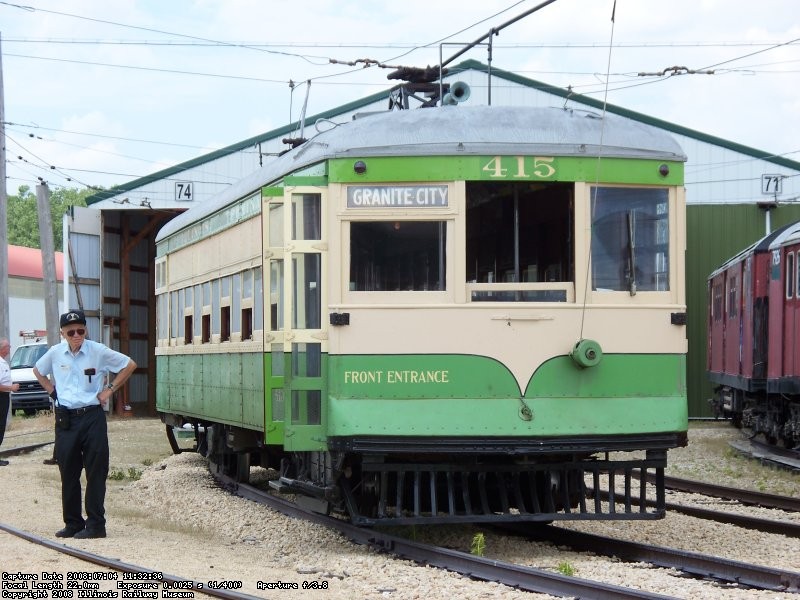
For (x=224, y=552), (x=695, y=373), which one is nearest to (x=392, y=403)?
(x=224, y=552)

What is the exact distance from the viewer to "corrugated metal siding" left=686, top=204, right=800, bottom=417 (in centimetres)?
2884

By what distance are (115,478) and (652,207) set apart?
9171 mm

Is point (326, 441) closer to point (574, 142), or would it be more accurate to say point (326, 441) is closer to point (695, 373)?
point (574, 142)

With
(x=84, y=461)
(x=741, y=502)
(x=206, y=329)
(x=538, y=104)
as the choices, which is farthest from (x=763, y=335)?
(x=84, y=461)

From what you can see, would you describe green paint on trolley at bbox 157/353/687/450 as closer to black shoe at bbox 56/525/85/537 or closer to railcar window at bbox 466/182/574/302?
railcar window at bbox 466/182/574/302

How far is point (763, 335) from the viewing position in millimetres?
19938

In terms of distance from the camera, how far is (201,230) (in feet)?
46.5

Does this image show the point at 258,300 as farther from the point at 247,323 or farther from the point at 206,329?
the point at 206,329

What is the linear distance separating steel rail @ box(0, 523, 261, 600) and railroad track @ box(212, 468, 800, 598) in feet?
5.97

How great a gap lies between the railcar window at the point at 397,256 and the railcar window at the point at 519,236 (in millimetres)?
244

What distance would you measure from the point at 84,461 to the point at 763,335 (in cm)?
1256

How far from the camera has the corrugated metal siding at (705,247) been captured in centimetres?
2884

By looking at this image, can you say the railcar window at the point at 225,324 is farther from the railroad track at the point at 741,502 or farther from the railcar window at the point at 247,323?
the railroad track at the point at 741,502


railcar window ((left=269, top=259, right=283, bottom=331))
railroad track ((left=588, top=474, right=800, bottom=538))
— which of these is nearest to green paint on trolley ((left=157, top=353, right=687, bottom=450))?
railcar window ((left=269, top=259, right=283, bottom=331))
